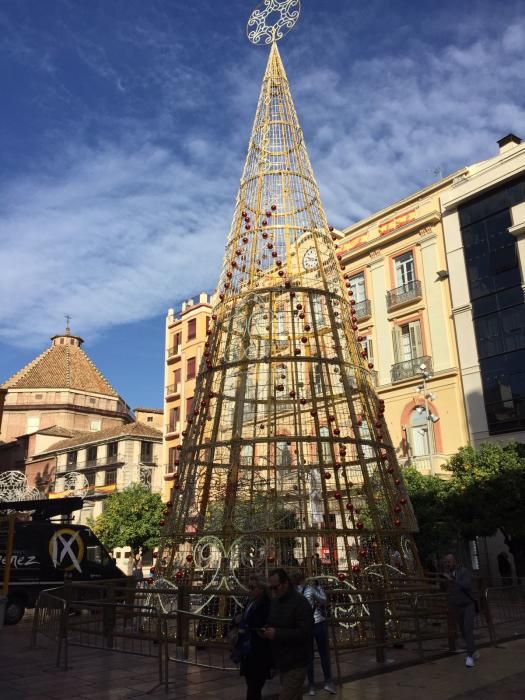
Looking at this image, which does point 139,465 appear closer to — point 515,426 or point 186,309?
point 186,309

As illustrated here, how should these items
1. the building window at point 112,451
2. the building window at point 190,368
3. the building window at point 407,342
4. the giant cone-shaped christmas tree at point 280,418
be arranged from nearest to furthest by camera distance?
the giant cone-shaped christmas tree at point 280,418
the building window at point 407,342
the building window at point 190,368
the building window at point 112,451

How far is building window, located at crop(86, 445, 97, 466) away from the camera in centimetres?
4125

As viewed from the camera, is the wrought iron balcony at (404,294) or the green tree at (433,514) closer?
the green tree at (433,514)

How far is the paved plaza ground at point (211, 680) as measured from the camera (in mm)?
6566

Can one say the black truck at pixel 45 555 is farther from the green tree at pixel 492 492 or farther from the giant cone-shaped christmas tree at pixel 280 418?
the green tree at pixel 492 492

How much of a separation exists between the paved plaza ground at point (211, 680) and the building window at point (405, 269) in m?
18.3

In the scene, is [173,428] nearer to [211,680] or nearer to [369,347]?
[369,347]

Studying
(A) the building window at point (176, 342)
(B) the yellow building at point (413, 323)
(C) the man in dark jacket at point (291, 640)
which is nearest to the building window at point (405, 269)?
(B) the yellow building at point (413, 323)

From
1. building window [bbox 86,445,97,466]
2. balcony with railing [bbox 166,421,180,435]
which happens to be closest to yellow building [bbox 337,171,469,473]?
balcony with railing [bbox 166,421,180,435]

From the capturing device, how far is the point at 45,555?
15.3 meters

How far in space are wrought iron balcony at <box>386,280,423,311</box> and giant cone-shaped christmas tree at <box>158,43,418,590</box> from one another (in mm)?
14125

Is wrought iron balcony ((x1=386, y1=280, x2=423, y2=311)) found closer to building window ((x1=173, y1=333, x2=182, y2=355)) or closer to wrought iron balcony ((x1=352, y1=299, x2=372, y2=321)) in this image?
wrought iron balcony ((x1=352, y1=299, x2=372, y2=321))

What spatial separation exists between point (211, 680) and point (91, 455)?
36237mm

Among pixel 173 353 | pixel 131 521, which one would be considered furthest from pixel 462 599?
pixel 173 353
